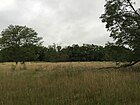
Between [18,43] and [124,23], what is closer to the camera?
[124,23]

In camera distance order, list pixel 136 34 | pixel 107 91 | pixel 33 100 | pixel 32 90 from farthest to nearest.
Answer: pixel 136 34
pixel 32 90
pixel 107 91
pixel 33 100

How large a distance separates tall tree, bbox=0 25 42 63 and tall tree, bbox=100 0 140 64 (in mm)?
27426

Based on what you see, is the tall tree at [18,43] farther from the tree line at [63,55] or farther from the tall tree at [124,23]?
the tall tree at [124,23]

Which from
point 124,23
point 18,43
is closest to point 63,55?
point 18,43

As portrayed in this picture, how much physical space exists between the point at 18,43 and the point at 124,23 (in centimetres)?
3126

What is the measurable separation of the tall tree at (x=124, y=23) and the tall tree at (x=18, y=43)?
90.0 feet

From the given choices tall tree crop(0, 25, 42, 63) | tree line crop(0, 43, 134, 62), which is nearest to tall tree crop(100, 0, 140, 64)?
tree line crop(0, 43, 134, 62)

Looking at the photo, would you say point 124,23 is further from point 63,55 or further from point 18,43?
point 63,55

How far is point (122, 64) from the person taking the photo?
27.4 metres

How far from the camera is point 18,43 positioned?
5394 cm

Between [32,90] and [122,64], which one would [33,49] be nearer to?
[122,64]

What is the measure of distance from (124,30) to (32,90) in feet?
50.9

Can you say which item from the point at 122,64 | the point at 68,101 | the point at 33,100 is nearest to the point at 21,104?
the point at 33,100

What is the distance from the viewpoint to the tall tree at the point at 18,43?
51875mm
